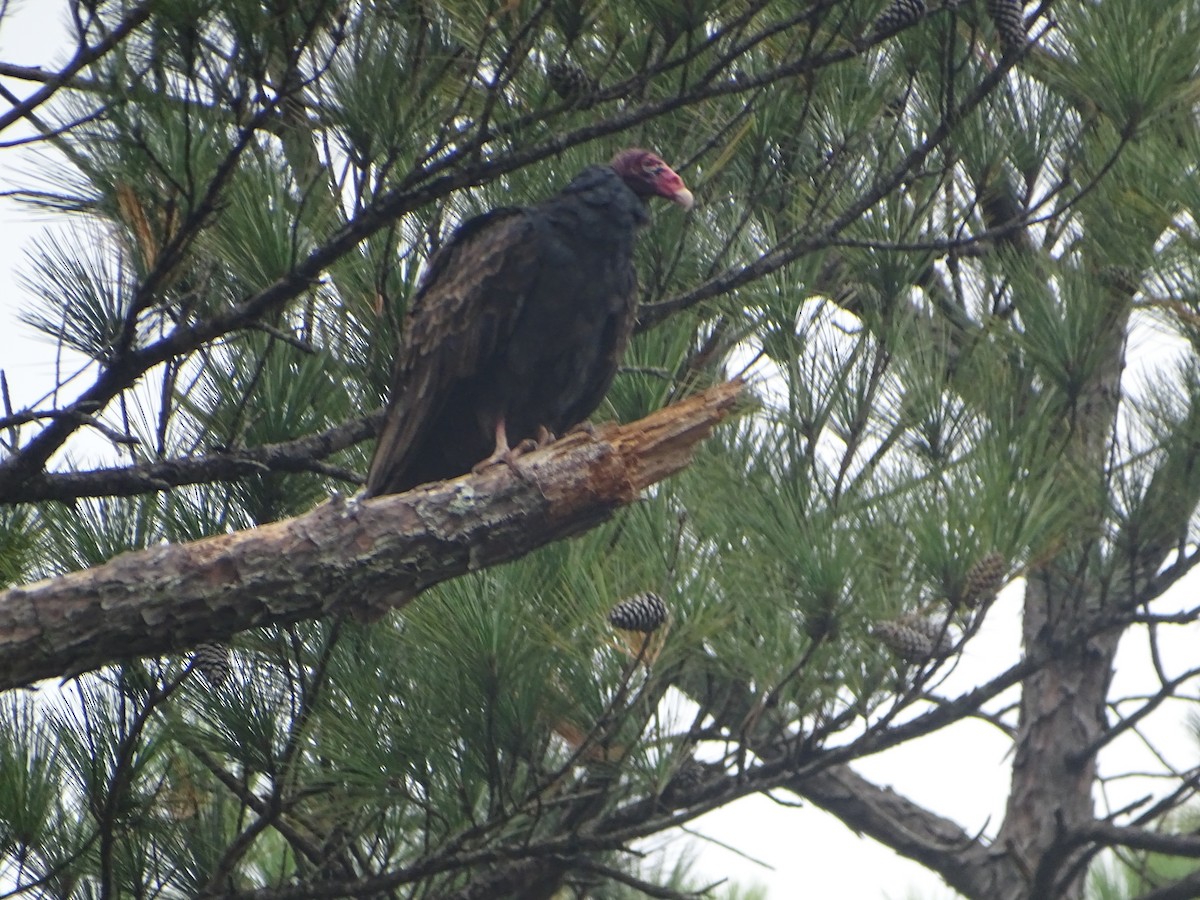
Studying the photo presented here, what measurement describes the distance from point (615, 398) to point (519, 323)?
0.28 meters

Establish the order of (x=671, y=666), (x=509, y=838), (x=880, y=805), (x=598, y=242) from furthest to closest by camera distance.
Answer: (x=880, y=805) → (x=598, y=242) → (x=509, y=838) → (x=671, y=666)

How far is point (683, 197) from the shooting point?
2861mm

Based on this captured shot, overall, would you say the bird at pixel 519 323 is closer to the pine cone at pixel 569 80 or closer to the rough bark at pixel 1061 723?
the pine cone at pixel 569 80

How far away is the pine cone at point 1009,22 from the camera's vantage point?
8.27ft

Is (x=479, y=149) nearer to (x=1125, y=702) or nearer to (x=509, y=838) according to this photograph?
(x=509, y=838)

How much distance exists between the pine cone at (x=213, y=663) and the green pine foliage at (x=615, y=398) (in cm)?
2

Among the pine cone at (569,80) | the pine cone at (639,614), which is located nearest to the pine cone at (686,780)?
the pine cone at (639,614)

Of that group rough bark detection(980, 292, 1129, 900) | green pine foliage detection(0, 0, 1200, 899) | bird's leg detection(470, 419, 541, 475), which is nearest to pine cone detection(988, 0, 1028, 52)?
green pine foliage detection(0, 0, 1200, 899)

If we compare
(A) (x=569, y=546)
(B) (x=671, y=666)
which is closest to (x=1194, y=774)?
(B) (x=671, y=666)

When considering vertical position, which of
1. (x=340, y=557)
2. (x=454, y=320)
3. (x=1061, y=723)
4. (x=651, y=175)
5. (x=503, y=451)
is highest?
(x=651, y=175)

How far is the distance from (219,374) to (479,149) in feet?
2.03

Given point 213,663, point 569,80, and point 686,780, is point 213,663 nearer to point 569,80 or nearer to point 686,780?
point 686,780

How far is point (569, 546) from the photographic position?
262 centimetres

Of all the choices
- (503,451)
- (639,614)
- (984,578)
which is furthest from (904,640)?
(503,451)
